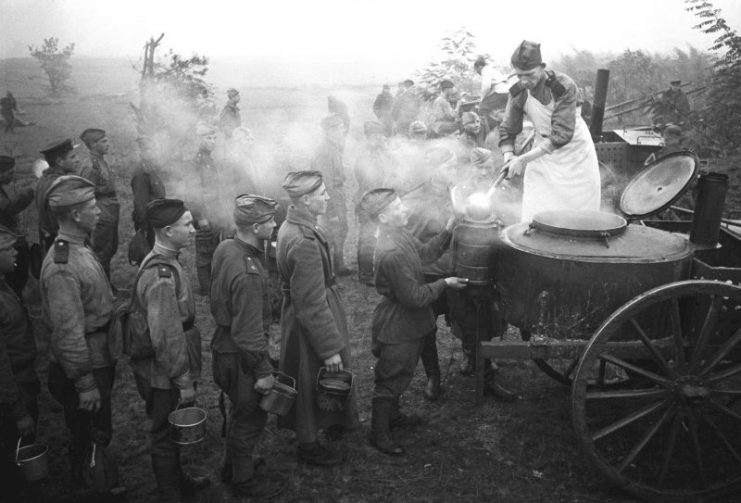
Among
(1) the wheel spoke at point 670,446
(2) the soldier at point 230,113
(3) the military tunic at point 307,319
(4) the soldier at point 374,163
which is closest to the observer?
(1) the wheel spoke at point 670,446

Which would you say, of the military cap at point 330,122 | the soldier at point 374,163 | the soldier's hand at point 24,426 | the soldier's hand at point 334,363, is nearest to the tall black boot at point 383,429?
the soldier's hand at point 334,363

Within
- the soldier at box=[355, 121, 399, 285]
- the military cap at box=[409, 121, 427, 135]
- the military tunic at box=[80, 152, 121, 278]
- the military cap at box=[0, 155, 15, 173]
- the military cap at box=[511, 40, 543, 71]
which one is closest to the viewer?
the military cap at box=[511, 40, 543, 71]

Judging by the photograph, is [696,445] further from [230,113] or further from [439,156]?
[230,113]

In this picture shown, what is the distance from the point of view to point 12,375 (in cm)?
298

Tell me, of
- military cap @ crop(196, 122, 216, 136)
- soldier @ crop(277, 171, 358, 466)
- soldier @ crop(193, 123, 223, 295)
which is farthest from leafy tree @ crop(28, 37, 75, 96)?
soldier @ crop(277, 171, 358, 466)

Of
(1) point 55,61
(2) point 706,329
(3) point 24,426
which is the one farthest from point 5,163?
(1) point 55,61

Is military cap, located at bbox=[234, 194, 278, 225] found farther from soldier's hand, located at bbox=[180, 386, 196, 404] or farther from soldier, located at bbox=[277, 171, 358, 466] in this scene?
soldier's hand, located at bbox=[180, 386, 196, 404]

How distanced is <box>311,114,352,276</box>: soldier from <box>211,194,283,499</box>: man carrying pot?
3951mm

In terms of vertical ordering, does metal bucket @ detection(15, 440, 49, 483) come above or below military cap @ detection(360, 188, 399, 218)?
below

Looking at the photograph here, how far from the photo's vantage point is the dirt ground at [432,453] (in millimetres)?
3553

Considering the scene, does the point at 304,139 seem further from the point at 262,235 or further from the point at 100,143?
the point at 262,235

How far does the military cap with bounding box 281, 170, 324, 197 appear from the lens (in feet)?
11.6

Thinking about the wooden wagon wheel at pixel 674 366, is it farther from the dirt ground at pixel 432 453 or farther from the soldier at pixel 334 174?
the soldier at pixel 334 174

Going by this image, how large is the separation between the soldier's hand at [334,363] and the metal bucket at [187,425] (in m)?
0.81
